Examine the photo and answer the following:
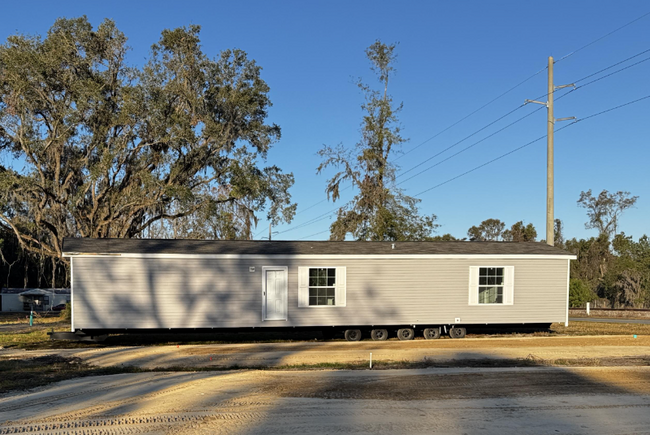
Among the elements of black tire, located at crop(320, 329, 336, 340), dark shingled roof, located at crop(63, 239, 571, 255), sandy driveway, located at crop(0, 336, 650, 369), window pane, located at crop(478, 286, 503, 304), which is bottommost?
black tire, located at crop(320, 329, 336, 340)

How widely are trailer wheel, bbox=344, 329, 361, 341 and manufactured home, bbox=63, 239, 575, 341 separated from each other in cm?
3

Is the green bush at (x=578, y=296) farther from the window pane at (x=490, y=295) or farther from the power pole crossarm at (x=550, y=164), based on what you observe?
the window pane at (x=490, y=295)

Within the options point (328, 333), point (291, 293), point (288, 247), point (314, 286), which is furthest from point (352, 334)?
point (288, 247)

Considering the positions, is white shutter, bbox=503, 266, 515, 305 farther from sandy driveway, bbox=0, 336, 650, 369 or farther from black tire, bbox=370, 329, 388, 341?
black tire, bbox=370, 329, 388, 341

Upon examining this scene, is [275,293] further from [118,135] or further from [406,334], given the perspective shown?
[118,135]

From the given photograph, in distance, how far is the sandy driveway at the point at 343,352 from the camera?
1235 centimetres

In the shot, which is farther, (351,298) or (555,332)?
(555,332)

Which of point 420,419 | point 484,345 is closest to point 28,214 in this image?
point 484,345

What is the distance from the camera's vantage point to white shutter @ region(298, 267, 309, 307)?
52.6 ft

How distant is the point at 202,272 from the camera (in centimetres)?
1562

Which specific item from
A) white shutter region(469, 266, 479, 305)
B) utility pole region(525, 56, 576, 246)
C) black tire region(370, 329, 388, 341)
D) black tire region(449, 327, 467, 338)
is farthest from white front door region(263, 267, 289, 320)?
utility pole region(525, 56, 576, 246)

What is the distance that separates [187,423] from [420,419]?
3.13 meters

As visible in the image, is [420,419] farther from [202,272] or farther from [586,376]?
[202,272]

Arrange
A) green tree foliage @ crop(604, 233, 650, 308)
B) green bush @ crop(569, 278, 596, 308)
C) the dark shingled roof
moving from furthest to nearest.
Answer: green tree foliage @ crop(604, 233, 650, 308) → green bush @ crop(569, 278, 596, 308) → the dark shingled roof
